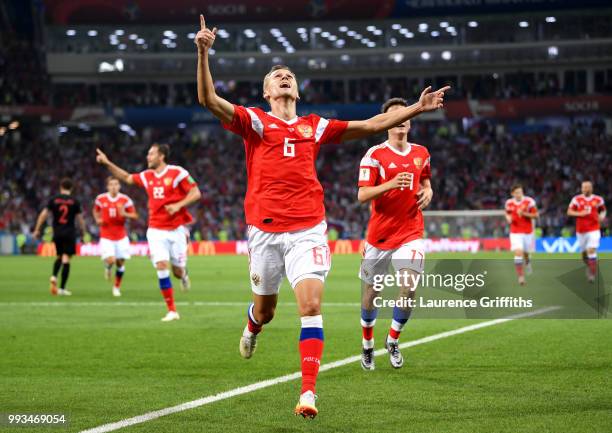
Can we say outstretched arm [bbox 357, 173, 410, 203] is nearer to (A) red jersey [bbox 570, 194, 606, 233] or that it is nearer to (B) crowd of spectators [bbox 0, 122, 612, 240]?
(A) red jersey [bbox 570, 194, 606, 233]

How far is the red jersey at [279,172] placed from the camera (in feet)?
23.9

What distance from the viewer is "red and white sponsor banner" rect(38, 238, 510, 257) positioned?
4131 centimetres

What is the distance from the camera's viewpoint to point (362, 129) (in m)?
7.43

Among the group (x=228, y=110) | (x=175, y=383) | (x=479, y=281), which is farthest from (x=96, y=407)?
(x=479, y=281)

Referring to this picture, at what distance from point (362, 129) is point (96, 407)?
2997mm

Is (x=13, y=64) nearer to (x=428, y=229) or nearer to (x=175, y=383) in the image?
(x=428, y=229)

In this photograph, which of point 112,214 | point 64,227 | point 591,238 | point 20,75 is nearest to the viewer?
point 64,227

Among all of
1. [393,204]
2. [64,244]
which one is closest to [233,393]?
[393,204]

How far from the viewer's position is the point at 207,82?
6.79 m

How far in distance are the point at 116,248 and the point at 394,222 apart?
12810 millimetres

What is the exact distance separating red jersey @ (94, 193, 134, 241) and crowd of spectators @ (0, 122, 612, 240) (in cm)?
2547

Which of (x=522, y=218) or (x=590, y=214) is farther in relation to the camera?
(x=522, y=218)

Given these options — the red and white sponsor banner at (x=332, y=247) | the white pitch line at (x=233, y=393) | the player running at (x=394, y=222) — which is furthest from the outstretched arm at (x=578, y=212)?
the red and white sponsor banner at (x=332, y=247)

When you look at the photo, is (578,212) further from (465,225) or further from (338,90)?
(338,90)
